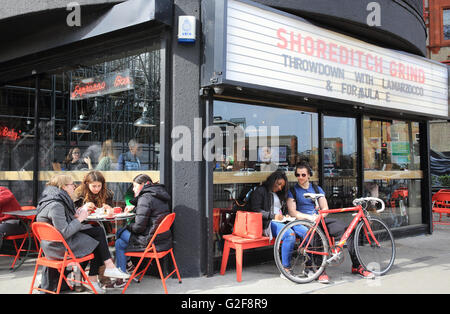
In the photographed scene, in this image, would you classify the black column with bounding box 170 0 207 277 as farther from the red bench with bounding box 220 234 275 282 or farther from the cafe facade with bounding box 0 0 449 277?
the red bench with bounding box 220 234 275 282

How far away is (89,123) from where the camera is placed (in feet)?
20.2

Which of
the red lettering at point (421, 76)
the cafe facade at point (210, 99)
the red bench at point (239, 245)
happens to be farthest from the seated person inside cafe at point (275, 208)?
the red lettering at point (421, 76)

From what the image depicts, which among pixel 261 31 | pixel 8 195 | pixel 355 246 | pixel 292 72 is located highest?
pixel 261 31

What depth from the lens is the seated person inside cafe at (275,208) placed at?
4.80 metres

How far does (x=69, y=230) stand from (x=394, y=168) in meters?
6.91

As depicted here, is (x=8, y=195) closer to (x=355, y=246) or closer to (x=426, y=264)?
(x=355, y=246)

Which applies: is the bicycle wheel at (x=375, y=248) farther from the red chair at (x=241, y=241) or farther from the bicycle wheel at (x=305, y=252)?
the red chair at (x=241, y=241)

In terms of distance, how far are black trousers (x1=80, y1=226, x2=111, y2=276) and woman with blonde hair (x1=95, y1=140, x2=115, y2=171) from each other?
1.69 metres

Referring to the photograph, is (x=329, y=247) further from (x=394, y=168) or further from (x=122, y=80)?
(x=394, y=168)

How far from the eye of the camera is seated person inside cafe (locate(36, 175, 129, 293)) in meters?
3.92

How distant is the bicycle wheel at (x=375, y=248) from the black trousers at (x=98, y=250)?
319cm
